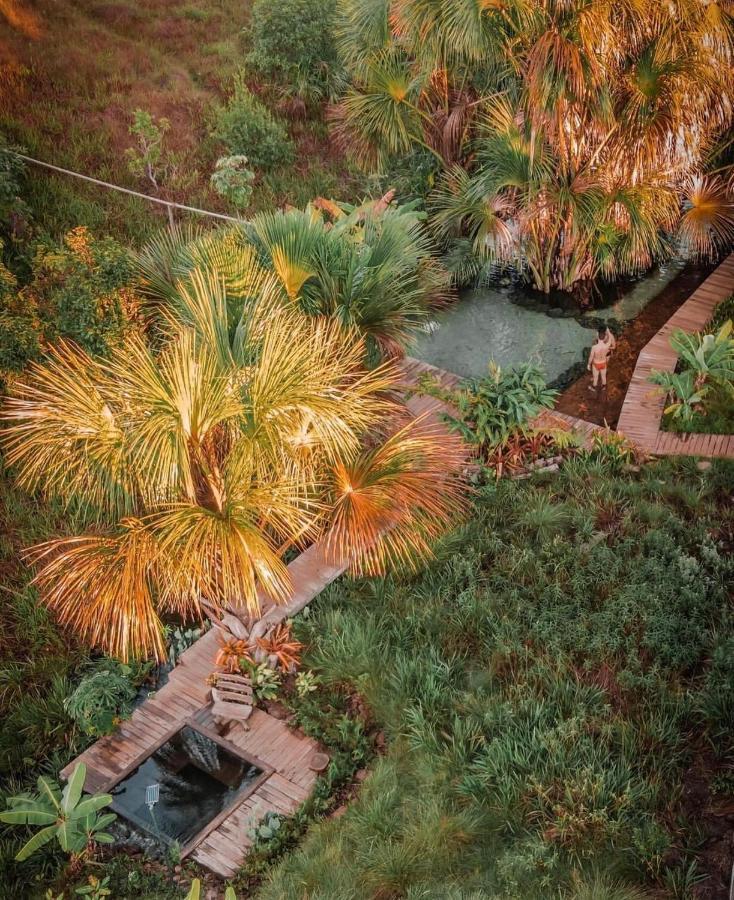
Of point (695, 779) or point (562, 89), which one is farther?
point (562, 89)

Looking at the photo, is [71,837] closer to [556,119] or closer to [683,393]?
[683,393]

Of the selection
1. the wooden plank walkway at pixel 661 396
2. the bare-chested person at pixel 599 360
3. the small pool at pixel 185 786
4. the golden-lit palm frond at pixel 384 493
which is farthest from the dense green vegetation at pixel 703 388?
the small pool at pixel 185 786

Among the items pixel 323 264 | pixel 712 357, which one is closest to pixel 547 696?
pixel 323 264

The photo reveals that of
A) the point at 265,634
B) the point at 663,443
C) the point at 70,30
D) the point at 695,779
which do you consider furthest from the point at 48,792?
the point at 70,30

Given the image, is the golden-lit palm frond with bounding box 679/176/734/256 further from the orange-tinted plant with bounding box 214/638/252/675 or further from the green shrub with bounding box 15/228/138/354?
the orange-tinted plant with bounding box 214/638/252/675

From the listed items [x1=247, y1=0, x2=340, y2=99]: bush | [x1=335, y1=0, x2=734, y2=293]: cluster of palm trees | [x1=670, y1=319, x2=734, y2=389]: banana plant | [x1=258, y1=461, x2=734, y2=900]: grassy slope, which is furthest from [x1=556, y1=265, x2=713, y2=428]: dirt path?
[x1=247, y1=0, x2=340, y2=99]: bush

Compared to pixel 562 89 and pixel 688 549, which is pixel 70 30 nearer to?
pixel 562 89
